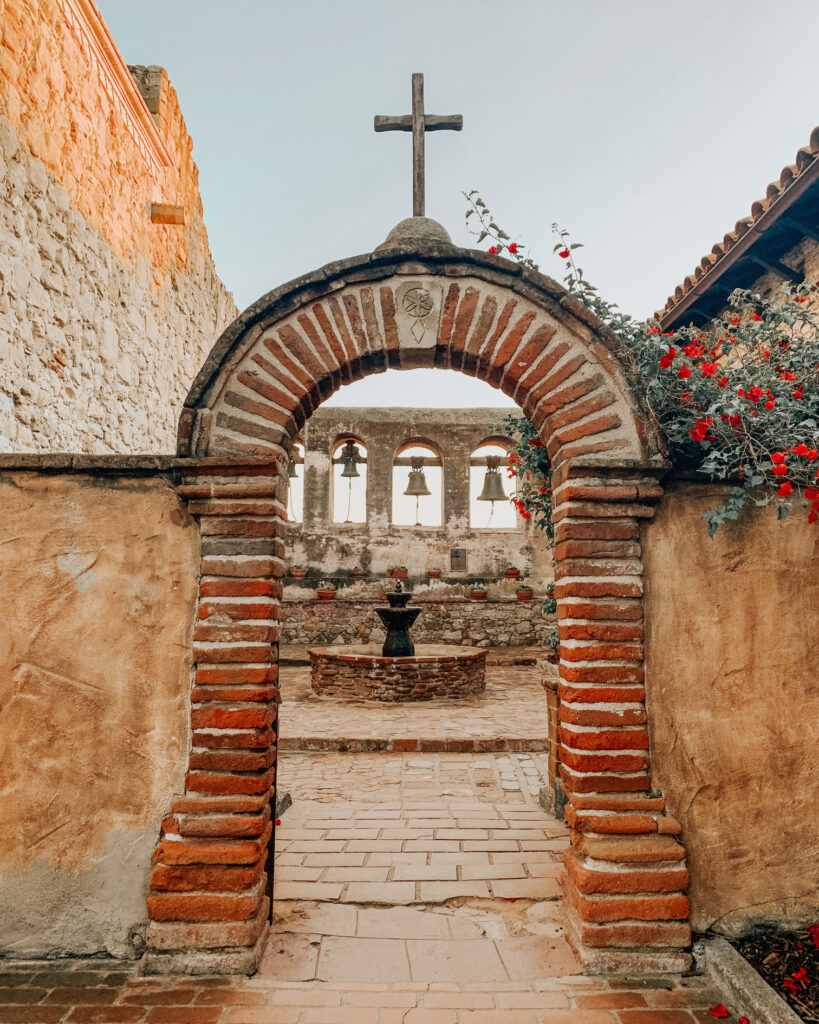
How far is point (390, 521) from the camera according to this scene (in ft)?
46.4

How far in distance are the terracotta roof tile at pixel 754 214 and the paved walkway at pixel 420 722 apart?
A: 4.65m

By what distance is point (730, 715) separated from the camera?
9.23 ft

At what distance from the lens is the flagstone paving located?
2.33m

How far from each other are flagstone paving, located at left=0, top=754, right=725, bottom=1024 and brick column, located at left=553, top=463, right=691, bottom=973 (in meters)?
0.18

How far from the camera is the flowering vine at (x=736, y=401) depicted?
2701 millimetres

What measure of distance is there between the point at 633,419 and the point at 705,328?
15.7 ft

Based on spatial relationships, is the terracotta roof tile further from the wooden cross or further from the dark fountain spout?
the dark fountain spout

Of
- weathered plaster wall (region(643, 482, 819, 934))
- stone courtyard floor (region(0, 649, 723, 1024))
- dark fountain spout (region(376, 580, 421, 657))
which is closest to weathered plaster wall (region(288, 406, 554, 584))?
dark fountain spout (region(376, 580, 421, 657))

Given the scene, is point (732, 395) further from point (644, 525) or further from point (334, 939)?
point (334, 939)

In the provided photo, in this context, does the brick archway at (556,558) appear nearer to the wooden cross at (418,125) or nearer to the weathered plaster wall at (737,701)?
the weathered plaster wall at (737,701)

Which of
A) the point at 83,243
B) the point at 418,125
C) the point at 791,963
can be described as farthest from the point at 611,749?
the point at 83,243

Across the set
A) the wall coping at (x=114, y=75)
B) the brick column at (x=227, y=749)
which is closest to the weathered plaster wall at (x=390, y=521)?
the wall coping at (x=114, y=75)

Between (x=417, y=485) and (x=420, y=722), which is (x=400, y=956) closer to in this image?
(x=420, y=722)

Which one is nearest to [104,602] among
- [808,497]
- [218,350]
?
[218,350]
